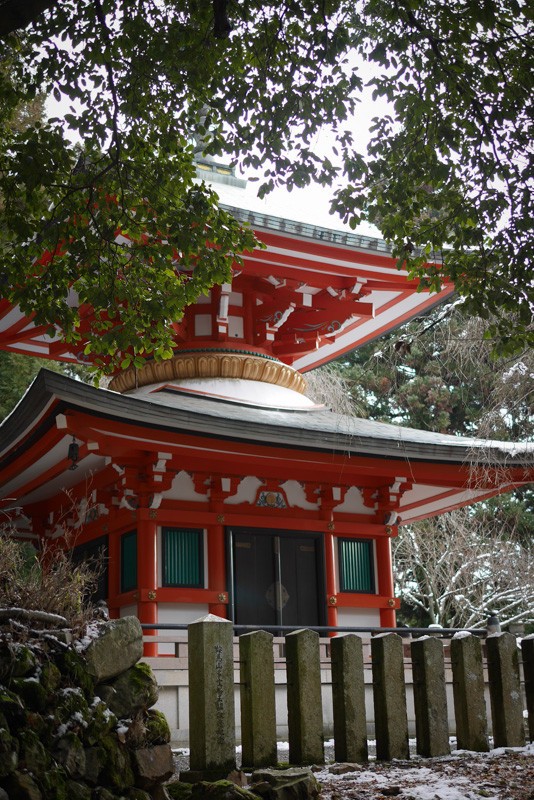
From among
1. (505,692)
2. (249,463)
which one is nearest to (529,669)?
(505,692)

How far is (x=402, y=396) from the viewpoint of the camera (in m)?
32.3

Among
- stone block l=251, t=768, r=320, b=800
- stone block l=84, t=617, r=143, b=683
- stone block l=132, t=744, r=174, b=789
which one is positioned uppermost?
stone block l=84, t=617, r=143, b=683

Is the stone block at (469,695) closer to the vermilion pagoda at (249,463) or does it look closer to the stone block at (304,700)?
the stone block at (304,700)

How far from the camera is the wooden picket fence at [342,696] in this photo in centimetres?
701

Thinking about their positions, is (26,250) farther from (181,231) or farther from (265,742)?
(265,742)

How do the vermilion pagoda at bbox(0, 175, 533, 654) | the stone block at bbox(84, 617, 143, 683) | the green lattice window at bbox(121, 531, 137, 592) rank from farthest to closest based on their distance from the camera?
the green lattice window at bbox(121, 531, 137, 592) < the vermilion pagoda at bbox(0, 175, 533, 654) < the stone block at bbox(84, 617, 143, 683)

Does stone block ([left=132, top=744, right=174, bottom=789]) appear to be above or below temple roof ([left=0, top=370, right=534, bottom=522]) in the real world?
below

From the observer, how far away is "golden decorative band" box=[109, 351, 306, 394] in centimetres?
1488

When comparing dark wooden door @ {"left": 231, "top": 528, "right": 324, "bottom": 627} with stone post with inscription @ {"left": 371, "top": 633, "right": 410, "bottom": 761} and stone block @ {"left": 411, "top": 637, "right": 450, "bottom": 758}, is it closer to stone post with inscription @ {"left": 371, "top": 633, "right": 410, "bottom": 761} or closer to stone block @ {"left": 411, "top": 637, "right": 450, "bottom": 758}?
stone block @ {"left": 411, "top": 637, "right": 450, "bottom": 758}

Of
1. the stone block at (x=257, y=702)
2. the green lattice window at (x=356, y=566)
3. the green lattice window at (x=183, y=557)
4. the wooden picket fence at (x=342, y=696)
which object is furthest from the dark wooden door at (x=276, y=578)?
the stone block at (x=257, y=702)

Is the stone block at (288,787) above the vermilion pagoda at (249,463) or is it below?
below

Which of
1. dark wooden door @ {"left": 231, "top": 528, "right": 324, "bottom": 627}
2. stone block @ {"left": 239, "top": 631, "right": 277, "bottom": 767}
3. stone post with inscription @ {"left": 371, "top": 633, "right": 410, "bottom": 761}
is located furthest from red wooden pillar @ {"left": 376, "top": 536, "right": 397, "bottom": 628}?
Answer: stone block @ {"left": 239, "top": 631, "right": 277, "bottom": 767}

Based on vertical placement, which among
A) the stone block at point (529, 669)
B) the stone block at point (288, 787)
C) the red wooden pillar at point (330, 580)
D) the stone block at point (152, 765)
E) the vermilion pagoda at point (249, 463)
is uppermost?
the vermilion pagoda at point (249, 463)

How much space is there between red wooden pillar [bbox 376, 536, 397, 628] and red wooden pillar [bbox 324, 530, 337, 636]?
92 centimetres
